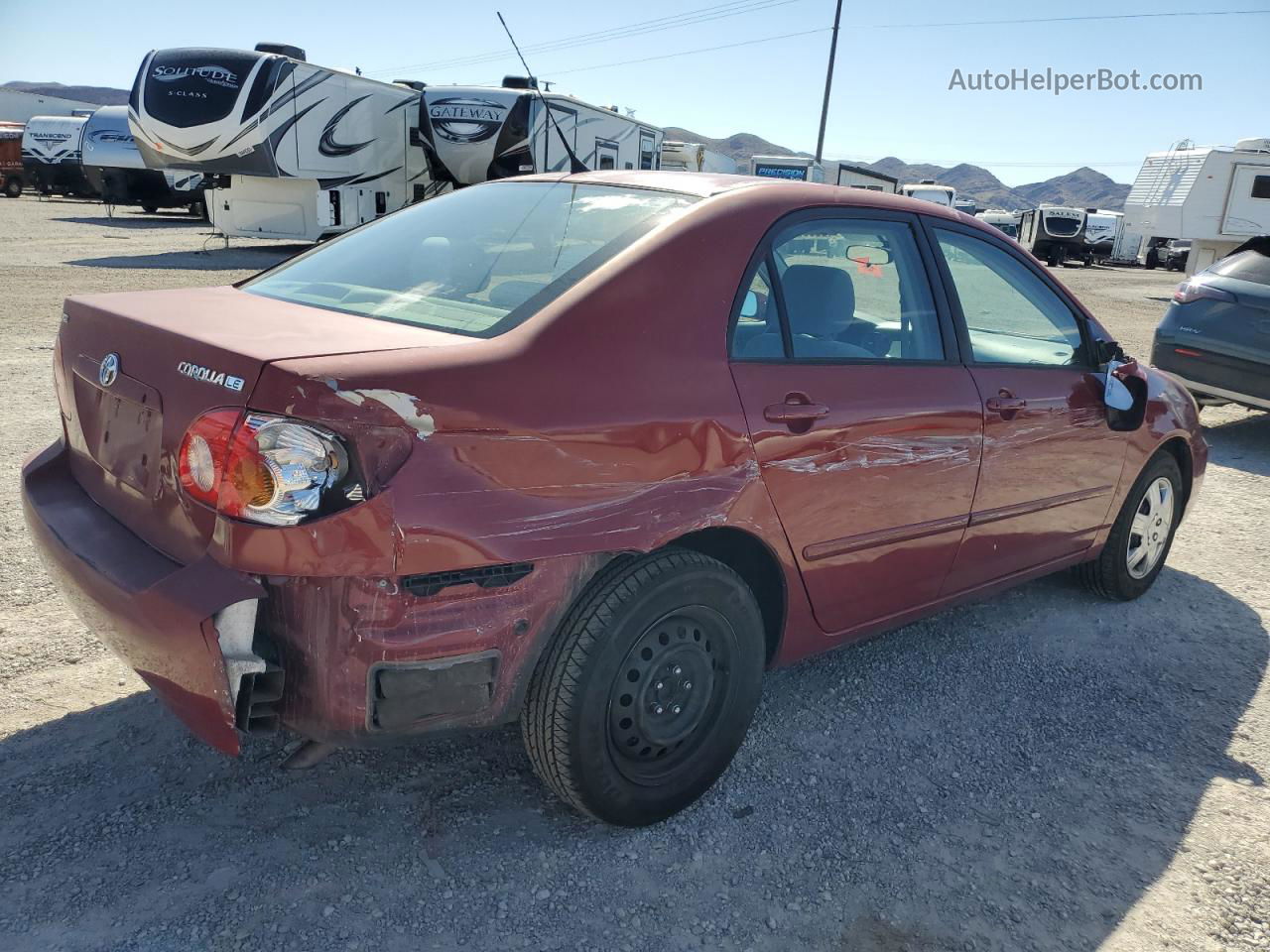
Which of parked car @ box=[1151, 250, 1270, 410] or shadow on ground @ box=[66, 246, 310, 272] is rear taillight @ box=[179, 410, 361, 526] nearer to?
parked car @ box=[1151, 250, 1270, 410]

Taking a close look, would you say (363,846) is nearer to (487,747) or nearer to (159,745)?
(487,747)

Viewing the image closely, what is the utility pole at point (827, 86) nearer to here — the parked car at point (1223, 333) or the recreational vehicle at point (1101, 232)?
the recreational vehicle at point (1101, 232)

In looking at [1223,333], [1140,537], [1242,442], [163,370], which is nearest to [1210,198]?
[1242,442]

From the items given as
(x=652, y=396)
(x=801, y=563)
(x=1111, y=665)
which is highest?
(x=652, y=396)

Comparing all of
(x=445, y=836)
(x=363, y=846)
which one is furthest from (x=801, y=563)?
(x=363, y=846)

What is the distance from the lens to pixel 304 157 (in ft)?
54.5

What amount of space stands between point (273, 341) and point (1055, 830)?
2.44 m

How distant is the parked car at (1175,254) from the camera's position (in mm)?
37638

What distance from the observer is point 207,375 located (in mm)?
2061

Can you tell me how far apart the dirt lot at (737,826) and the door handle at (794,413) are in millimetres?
1072

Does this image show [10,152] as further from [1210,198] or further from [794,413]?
[794,413]

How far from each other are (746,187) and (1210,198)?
75.5 ft

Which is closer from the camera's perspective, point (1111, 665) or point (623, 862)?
point (623, 862)

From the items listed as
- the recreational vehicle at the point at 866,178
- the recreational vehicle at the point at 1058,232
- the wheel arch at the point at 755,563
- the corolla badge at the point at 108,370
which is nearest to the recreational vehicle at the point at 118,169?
the recreational vehicle at the point at 866,178
